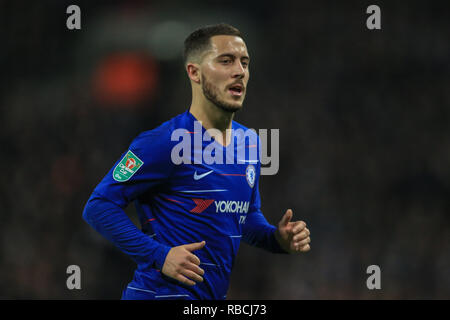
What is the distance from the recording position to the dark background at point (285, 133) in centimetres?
684

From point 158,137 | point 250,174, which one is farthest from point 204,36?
point 250,174

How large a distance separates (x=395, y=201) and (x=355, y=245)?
86 cm

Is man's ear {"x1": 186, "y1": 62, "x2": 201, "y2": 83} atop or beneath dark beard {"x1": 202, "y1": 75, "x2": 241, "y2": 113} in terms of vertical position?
atop

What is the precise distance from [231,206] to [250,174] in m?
0.25

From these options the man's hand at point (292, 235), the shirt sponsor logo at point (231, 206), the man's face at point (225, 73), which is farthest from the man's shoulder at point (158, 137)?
the man's hand at point (292, 235)

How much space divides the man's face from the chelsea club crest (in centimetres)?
34

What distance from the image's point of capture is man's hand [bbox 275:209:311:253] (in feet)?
9.73

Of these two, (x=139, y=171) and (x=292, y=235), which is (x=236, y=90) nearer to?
(x=139, y=171)

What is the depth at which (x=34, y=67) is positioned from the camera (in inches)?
360

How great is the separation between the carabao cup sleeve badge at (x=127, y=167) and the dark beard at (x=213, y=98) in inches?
19.7

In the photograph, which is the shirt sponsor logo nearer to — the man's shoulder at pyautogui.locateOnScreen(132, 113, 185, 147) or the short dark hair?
the man's shoulder at pyautogui.locateOnScreen(132, 113, 185, 147)

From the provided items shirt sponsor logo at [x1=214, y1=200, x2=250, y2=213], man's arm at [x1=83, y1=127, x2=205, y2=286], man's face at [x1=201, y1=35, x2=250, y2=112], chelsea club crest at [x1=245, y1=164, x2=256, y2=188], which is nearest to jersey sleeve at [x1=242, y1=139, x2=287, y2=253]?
chelsea club crest at [x1=245, y1=164, x2=256, y2=188]

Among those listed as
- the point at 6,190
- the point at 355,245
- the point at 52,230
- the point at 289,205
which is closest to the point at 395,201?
the point at 355,245

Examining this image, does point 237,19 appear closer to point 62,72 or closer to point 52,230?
point 62,72
